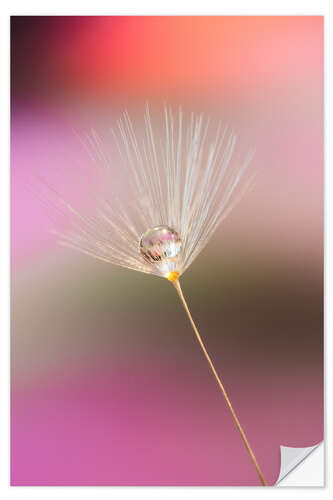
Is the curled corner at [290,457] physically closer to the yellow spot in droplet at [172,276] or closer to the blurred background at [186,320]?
the blurred background at [186,320]

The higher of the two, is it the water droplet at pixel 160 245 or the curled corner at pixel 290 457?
the water droplet at pixel 160 245

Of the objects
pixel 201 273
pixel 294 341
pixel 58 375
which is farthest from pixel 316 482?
pixel 58 375

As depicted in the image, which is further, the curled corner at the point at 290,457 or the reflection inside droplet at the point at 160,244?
the curled corner at the point at 290,457

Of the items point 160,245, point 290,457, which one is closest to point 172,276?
point 160,245

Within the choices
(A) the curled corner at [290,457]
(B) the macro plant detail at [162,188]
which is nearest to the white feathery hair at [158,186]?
(B) the macro plant detail at [162,188]

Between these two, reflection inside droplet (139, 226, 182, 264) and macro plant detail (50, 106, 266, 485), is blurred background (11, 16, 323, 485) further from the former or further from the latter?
reflection inside droplet (139, 226, 182, 264)

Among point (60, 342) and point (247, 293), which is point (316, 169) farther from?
point (60, 342)
